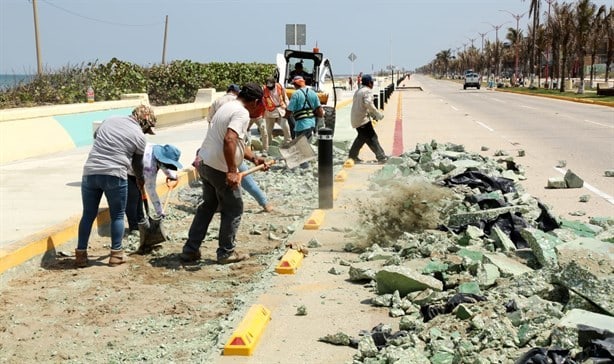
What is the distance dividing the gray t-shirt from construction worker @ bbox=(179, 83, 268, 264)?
660 millimetres

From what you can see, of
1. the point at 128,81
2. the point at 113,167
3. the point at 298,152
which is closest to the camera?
the point at 113,167

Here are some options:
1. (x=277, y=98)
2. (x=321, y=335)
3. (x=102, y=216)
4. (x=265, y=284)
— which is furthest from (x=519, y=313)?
(x=277, y=98)

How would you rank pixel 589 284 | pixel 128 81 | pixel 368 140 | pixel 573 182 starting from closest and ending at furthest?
pixel 589 284 → pixel 573 182 → pixel 368 140 → pixel 128 81

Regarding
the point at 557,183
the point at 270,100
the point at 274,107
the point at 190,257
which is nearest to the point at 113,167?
the point at 190,257

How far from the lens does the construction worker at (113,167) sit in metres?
6.91

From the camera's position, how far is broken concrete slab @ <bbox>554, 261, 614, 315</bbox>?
15.4 ft

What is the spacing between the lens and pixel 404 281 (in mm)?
5656

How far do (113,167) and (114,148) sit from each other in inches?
7.0

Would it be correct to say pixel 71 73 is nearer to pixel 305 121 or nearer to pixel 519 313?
pixel 305 121

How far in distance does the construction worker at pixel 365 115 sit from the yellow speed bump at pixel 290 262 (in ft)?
21.5

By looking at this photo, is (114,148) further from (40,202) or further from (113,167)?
(40,202)

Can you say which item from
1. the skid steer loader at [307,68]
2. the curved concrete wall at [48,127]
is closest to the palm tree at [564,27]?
the skid steer loader at [307,68]

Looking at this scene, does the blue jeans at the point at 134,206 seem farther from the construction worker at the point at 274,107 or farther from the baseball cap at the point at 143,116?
the construction worker at the point at 274,107

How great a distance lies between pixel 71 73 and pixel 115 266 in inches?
701
